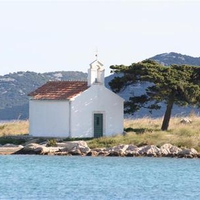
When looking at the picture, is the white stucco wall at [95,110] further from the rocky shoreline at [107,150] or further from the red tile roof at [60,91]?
the rocky shoreline at [107,150]

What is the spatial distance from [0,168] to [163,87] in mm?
13437

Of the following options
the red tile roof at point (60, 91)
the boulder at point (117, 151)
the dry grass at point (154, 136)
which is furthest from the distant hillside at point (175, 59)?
the boulder at point (117, 151)

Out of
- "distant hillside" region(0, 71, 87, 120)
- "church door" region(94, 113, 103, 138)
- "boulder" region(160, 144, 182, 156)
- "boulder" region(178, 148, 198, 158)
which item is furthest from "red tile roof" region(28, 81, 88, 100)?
"distant hillside" region(0, 71, 87, 120)

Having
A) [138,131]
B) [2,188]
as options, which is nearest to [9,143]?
[138,131]

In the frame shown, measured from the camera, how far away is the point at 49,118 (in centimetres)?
4909

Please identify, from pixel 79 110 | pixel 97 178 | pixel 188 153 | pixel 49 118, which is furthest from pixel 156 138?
pixel 97 178

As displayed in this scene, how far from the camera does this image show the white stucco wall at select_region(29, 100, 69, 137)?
48.6 meters

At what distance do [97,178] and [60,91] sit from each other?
1511 centimetres

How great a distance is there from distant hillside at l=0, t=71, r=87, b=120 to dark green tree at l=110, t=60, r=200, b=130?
72.7 meters

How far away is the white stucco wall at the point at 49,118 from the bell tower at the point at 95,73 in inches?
81.6

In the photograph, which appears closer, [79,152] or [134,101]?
[79,152]

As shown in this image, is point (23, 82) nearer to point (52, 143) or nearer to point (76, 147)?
point (52, 143)

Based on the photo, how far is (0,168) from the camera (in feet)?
127

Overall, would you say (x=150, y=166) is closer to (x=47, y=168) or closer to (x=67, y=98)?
(x=47, y=168)
